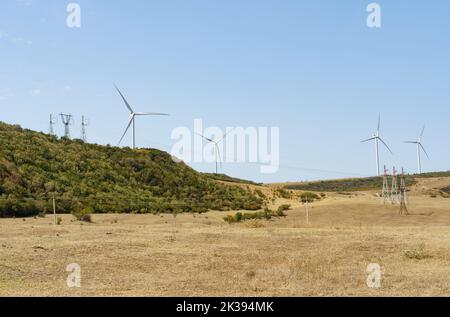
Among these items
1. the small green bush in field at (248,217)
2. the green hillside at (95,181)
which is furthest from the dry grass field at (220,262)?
the green hillside at (95,181)

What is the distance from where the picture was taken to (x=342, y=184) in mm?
146875

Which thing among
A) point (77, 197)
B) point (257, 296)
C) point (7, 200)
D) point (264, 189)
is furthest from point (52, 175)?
point (257, 296)

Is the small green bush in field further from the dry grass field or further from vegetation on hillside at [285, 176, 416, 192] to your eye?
vegetation on hillside at [285, 176, 416, 192]

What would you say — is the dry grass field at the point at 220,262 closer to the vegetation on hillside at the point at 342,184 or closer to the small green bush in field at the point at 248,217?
the small green bush in field at the point at 248,217

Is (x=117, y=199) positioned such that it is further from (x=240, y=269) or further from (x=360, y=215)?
(x=240, y=269)

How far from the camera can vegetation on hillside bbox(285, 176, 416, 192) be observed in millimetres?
136625

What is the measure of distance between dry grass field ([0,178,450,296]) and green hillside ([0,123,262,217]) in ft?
54.9

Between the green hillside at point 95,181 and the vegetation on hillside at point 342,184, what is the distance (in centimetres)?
6414

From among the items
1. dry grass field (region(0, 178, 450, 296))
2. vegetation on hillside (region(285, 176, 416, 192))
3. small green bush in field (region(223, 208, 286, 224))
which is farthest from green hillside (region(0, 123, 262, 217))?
vegetation on hillside (region(285, 176, 416, 192))

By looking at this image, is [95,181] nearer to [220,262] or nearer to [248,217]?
[248,217]

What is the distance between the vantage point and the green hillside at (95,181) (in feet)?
155

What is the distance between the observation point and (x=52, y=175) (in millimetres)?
55250

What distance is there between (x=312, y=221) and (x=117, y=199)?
61.7 ft

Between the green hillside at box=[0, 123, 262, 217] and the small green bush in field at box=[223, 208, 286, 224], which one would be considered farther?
the green hillside at box=[0, 123, 262, 217]
